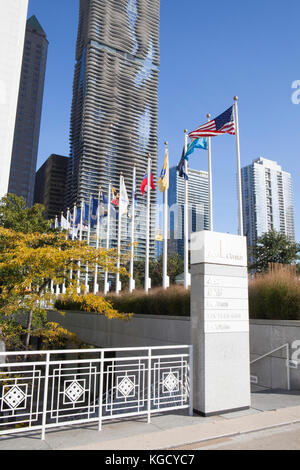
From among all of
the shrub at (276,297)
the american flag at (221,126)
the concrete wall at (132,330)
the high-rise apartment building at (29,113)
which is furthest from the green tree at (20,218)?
the high-rise apartment building at (29,113)

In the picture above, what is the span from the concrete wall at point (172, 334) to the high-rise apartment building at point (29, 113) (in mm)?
146523

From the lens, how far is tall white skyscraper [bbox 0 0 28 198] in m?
57.6

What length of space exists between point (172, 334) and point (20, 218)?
39.5 ft

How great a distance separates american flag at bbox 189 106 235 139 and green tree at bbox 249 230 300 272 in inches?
732

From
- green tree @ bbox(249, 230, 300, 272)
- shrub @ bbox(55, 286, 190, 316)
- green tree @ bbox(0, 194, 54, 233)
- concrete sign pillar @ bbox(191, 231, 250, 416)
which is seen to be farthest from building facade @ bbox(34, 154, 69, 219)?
concrete sign pillar @ bbox(191, 231, 250, 416)

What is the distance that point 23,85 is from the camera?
17550 centimetres

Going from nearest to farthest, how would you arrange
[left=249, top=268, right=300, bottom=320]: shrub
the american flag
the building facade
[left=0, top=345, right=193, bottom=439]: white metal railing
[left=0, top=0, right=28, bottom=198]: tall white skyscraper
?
[left=0, top=345, right=193, bottom=439]: white metal railing, [left=249, top=268, right=300, bottom=320]: shrub, the american flag, [left=0, top=0, right=28, bottom=198]: tall white skyscraper, the building facade

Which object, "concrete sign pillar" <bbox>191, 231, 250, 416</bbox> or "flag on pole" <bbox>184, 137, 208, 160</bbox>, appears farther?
"flag on pole" <bbox>184, 137, 208, 160</bbox>

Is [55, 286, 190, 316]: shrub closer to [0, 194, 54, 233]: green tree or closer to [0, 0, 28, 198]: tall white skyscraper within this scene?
[0, 194, 54, 233]: green tree

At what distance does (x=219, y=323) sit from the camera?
22.6 ft

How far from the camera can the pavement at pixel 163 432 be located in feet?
15.9
